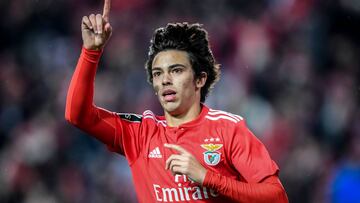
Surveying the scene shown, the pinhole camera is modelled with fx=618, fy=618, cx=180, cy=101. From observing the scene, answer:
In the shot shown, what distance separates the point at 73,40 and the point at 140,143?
12.6ft

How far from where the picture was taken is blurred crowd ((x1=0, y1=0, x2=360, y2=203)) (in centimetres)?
648

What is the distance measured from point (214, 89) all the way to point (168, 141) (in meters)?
3.13

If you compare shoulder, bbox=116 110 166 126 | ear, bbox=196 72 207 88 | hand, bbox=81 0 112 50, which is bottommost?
shoulder, bbox=116 110 166 126

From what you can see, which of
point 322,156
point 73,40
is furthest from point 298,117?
point 73,40

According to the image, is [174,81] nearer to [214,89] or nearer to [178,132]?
[178,132]

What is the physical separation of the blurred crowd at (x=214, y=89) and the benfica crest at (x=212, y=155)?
2.89m

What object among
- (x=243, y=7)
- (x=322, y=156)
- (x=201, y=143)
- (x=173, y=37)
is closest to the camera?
(x=201, y=143)

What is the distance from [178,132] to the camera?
3801 mm

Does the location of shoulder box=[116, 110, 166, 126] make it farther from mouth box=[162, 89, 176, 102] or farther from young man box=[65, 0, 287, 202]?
mouth box=[162, 89, 176, 102]

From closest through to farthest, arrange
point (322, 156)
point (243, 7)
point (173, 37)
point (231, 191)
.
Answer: point (231, 191), point (173, 37), point (322, 156), point (243, 7)

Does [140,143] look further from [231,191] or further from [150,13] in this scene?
[150,13]

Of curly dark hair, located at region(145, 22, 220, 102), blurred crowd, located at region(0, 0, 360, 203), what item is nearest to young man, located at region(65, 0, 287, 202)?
curly dark hair, located at region(145, 22, 220, 102)

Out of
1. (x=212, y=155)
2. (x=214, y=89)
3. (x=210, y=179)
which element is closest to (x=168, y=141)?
(x=212, y=155)

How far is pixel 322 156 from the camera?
253 inches
